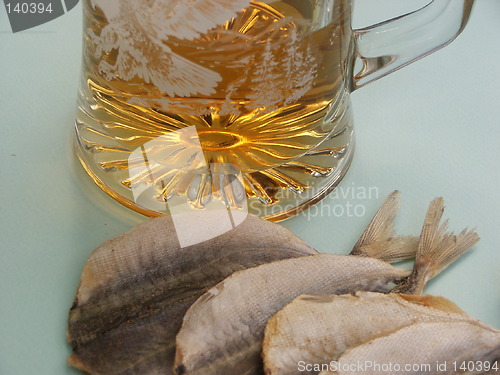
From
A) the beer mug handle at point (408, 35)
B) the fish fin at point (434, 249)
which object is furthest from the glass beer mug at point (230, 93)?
the fish fin at point (434, 249)

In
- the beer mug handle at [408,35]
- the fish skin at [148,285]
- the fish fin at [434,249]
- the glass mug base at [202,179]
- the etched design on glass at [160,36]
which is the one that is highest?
the etched design on glass at [160,36]

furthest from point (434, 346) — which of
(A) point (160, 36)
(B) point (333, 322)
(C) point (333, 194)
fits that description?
(A) point (160, 36)

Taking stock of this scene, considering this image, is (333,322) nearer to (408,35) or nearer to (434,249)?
(434,249)

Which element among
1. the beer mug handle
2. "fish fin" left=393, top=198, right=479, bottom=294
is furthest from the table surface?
the beer mug handle

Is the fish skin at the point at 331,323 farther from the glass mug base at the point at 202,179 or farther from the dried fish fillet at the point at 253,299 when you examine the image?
the glass mug base at the point at 202,179

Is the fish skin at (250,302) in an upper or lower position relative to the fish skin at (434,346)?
upper

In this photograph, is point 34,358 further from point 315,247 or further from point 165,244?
point 315,247
